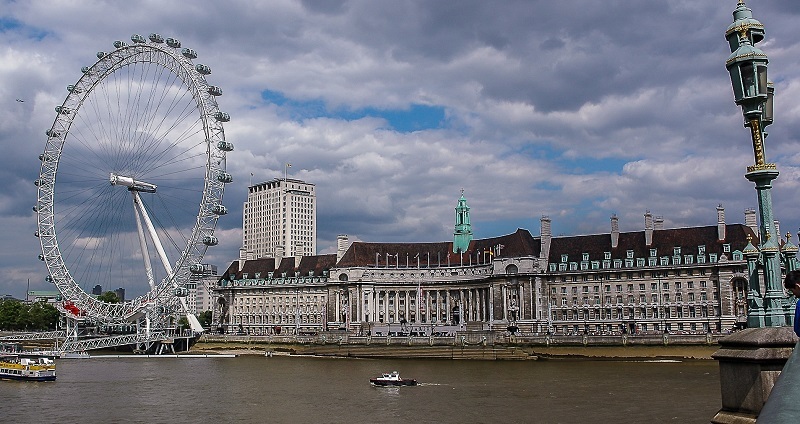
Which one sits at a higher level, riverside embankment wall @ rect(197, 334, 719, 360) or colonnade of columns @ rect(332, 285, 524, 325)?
colonnade of columns @ rect(332, 285, 524, 325)

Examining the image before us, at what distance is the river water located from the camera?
143 feet

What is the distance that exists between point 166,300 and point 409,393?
58.4 meters

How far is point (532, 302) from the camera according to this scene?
118562 mm

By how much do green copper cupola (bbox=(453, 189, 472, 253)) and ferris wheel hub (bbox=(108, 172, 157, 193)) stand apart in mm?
57945

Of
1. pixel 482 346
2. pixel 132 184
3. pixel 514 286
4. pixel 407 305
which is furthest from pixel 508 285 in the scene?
pixel 132 184

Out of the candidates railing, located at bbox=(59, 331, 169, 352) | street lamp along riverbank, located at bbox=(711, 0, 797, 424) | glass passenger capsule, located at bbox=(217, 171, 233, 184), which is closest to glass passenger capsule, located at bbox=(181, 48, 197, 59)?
glass passenger capsule, located at bbox=(217, 171, 233, 184)

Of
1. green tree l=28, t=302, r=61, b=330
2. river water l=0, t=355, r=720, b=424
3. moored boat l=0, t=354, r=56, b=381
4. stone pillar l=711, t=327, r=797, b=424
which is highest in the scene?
green tree l=28, t=302, r=61, b=330

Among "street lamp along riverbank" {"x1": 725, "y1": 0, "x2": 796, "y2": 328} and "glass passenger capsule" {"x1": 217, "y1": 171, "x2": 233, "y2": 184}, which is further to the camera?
"glass passenger capsule" {"x1": 217, "y1": 171, "x2": 233, "y2": 184}

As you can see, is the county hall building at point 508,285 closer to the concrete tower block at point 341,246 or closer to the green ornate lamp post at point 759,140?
the concrete tower block at point 341,246

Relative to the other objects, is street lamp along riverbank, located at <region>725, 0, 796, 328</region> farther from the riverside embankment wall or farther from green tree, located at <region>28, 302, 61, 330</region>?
green tree, located at <region>28, 302, 61, 330</region>

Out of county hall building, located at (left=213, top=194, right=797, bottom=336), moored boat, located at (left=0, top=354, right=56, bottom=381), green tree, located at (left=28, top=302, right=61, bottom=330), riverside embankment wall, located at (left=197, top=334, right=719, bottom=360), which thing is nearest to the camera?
moored boat, located at (left=0, top=354, right=56, bottom=381)

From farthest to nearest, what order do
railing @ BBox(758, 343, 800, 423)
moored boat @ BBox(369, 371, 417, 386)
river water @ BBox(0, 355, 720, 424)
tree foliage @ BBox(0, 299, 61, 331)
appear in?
tree foliage @ BBox(0, 299, 61, 331) → moored boat @ BBox(369, 371, 417, 386) → river water @ BBox(0, 355, 720, 424) → railing @ BBox(758, 343, 800, 423)

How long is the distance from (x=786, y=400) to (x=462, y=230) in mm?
138814

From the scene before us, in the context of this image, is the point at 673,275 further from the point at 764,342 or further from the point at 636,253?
the point at 764,342
